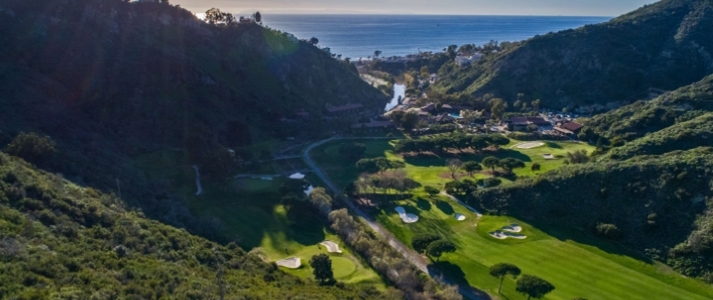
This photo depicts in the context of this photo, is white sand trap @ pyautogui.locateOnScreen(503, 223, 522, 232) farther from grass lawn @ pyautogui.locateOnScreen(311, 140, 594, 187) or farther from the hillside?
the hillside

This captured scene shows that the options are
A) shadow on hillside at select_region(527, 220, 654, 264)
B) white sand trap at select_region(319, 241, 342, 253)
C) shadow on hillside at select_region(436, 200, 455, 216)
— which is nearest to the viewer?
shadow on hillside at select_region(527, 220, 654, 264)

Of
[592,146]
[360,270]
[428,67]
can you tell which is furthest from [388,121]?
[428,67]

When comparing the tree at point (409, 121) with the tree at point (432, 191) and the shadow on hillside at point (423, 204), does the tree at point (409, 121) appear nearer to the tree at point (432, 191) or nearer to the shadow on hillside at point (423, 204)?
the tree at point (432, 191)

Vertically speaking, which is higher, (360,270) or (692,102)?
(692,102)

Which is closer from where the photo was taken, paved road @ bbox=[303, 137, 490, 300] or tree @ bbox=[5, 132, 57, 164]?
paved road @ bbox=[303, 137, 490, 300]

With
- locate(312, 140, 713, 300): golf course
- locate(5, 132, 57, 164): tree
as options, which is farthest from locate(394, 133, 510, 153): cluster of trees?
locate(5, 132, 57, 164): tree

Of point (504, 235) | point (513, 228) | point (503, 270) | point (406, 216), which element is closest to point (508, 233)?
point (504, 235)

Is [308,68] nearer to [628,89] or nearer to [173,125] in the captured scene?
[173,125]
